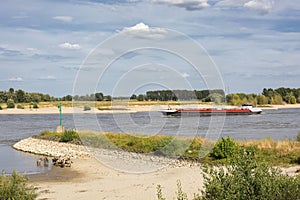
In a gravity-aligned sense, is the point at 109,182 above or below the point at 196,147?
below

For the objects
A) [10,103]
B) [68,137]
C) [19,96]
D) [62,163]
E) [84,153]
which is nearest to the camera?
[62,163]

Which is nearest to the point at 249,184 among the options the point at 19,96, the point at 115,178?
the point at 115,178

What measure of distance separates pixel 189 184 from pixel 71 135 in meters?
18.8

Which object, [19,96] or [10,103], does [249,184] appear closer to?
[10,103]

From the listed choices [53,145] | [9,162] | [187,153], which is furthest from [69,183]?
[53,145]

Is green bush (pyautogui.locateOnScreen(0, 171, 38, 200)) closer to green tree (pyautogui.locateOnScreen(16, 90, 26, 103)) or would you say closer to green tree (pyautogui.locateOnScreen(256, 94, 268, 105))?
green tree (pyautogui.locateOnScreen(256, 94, 268, 105))

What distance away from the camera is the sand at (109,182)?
44.7ft

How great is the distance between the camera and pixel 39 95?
150 metres

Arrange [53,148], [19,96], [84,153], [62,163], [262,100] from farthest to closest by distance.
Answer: [19,96]
[262,100]
[53,148]
[84,153]
[62,163]

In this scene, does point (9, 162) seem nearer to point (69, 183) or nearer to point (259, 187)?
point (69, 183)

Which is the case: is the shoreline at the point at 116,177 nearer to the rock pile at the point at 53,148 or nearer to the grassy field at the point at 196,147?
the rock pile at the point at 53,148

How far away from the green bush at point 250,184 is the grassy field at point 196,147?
756cm

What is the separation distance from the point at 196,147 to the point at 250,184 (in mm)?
16307

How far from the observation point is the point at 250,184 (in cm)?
696
